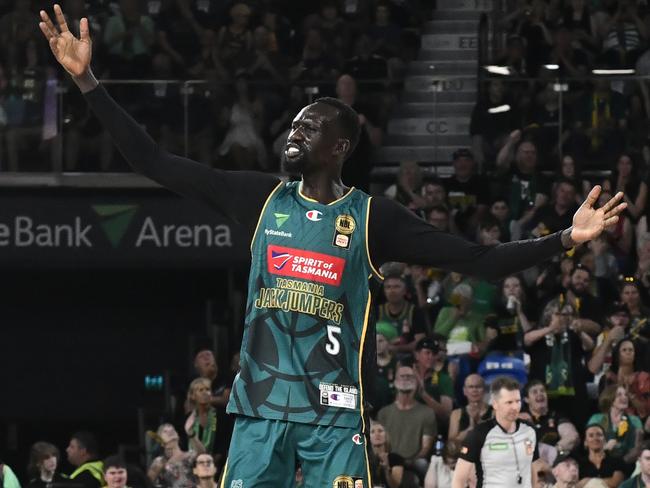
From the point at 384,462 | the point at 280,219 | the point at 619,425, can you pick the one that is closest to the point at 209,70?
the point at 384,462

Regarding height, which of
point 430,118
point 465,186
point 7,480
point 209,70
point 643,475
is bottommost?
point 643,475

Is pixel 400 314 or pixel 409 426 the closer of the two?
pixel 409 426

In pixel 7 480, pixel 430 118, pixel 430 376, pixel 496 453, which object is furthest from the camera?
pixel 430 118

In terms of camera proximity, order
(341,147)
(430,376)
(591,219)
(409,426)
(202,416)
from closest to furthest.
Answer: (591,219) → (341,147) → (409,426) → (430,376) → (202,416)

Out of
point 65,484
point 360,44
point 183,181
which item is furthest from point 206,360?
point 183,181

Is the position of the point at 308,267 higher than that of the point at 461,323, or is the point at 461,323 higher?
the point at 461,323

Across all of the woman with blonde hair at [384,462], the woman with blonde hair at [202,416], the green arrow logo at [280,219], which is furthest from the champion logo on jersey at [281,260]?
the woman with blonde hair at [202,416]

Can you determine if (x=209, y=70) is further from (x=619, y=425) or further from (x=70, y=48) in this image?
(x=70, y=48)

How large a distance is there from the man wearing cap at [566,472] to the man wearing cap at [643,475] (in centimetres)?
50

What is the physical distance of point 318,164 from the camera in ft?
20.2

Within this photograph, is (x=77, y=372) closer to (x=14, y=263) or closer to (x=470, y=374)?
(x=14, y=263)

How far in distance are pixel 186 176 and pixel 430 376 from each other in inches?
342

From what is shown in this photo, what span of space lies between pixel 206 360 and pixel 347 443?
9.66 metres

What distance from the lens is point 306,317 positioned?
6.03 meters
